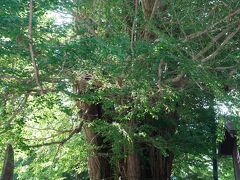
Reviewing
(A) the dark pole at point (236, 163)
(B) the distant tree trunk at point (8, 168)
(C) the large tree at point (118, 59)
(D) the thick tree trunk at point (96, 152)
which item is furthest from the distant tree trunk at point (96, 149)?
(A) the dark pole at point (236, 163)

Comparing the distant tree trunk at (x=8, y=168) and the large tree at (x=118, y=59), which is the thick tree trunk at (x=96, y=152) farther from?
the distant tree trunk at (x=8, y=168)

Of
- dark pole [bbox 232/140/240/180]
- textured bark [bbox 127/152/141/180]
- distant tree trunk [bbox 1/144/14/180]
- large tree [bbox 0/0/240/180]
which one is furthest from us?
dark pole [bbox 232/140/240/180]

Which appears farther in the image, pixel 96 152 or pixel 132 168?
pixel 96 152

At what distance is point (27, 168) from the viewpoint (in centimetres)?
795

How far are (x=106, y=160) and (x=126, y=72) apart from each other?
3092 mm

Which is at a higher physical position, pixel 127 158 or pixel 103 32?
pixel 103 32

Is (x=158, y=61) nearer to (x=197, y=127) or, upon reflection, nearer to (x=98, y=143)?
(x=98, y=143)

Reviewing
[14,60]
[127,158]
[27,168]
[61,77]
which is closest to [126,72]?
[61,77]

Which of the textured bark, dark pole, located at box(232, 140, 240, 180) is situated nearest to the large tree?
the textured bark

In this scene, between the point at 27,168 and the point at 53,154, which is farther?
the point at 27,168

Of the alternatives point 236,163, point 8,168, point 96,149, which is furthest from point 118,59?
point 236,163

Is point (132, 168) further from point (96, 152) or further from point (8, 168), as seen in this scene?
point (8, 168)

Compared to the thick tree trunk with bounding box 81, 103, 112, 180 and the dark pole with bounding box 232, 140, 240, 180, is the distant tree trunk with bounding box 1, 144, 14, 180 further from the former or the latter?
the dark pole with bounding box 232, 140, 240, 180

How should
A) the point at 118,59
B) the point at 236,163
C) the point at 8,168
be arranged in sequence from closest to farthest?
the point at 118,59, the point at 8,168, the point at 236,163
